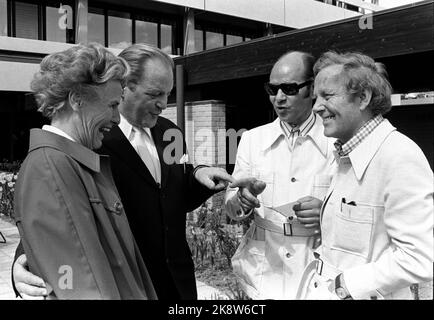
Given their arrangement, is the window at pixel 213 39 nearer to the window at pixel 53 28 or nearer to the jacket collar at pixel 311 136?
the window at pixel 53 28

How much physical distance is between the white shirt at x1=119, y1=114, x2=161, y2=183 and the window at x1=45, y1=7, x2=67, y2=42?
16.1 m

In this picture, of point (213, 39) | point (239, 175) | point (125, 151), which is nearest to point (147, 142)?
point (125, 151)

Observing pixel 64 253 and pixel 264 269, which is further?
pixel 264 269

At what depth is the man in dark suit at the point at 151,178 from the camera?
6.13 feet

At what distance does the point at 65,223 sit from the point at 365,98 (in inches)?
39.0

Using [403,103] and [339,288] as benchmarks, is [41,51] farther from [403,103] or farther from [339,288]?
[339,288]

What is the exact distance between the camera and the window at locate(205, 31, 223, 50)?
20.2m

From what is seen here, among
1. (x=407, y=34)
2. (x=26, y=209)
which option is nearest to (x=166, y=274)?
(x=26, y=209)

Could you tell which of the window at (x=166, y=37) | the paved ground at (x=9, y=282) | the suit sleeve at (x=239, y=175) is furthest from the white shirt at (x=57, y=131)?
the window at (x=166, y=37)

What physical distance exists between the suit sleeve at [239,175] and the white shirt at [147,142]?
33cm

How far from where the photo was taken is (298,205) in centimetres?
169

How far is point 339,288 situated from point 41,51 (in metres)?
16.3

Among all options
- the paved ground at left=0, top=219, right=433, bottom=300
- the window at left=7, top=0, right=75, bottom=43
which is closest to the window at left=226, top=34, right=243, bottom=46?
the window at left=7, top=0, right=75, bottom=43

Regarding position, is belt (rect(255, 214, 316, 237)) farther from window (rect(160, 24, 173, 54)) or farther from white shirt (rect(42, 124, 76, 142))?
window (rect(160, 24, 173, 54))
